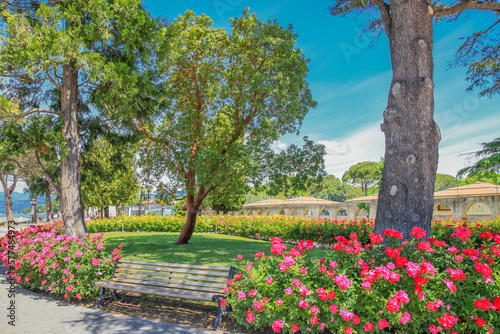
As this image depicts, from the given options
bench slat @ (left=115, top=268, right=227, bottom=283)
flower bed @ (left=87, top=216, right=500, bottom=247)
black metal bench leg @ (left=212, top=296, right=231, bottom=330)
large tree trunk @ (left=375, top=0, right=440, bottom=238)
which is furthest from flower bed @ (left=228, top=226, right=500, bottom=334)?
flower bed @ (left=87, top=216, right=500, bottom=247)

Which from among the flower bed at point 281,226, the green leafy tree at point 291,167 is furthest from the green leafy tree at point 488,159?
the green leafy tree at point 291,167

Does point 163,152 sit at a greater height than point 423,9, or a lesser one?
lesser

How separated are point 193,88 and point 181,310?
8093 millimetres

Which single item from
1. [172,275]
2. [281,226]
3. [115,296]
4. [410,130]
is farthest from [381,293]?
[281,226]

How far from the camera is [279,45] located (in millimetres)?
9594

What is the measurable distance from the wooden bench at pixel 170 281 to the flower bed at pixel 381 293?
632 mm

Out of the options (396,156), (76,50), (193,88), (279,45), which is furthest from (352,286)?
(193,88)

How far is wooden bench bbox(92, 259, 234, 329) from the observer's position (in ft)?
14.7

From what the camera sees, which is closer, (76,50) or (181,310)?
(181,310)

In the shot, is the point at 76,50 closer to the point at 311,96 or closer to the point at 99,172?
the point at 99,172

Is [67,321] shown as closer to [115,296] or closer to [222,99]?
[115,296]

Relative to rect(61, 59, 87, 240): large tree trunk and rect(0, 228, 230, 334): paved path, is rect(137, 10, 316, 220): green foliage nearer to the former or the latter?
rect(61, 59, 87, 240): large tree trunk

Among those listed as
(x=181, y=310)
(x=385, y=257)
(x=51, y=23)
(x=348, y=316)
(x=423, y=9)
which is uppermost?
(x=51, y=23)

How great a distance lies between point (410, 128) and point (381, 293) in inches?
109
